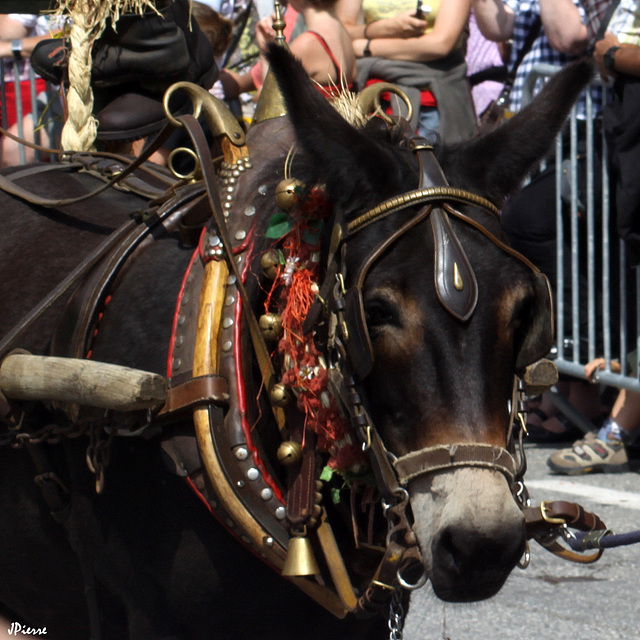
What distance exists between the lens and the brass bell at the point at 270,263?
2146mm

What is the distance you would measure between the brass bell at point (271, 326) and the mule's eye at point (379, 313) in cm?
31

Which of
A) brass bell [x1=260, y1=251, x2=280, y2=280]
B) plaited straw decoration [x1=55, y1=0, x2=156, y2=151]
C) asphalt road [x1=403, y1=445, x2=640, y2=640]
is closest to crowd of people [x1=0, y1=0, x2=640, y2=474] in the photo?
plaited straw decoration [x1=55, y1=0, x2=156, y2=151]

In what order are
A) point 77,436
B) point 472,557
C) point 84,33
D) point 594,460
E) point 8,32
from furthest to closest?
1. point 8,32
2. point 594,460
3. point 84,33
4. point 77,436
5. point 472,557

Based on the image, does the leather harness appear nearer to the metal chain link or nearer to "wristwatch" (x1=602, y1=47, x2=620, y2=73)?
the metal chain link

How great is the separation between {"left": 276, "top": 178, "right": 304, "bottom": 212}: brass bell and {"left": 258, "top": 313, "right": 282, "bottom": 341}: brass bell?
223 mm

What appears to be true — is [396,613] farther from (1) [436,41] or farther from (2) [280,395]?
(1) [436,41]

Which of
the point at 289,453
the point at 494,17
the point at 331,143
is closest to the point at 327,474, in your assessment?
the point at 289,453

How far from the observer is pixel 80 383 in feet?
6.95

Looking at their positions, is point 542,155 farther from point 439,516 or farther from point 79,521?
point 79,521

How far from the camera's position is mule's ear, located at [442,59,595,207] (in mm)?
2072

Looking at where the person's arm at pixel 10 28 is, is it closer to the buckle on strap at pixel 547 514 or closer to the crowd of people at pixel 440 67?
the crowd of people at pixel 440 67

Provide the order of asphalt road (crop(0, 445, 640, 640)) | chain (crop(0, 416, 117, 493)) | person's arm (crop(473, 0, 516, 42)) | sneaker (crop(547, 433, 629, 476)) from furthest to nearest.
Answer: person's arm (crop(473, 0, 516, 42))
sneaker (crop(547, 433, 629, 476))
asphalt road (crop(0, 445, 640, 640))
chain (crop(0, 416, 117, 493))

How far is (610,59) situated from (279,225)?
3.11m

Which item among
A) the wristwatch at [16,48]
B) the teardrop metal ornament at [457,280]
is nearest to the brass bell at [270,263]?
the teardrop metal ornament at [457,280]
